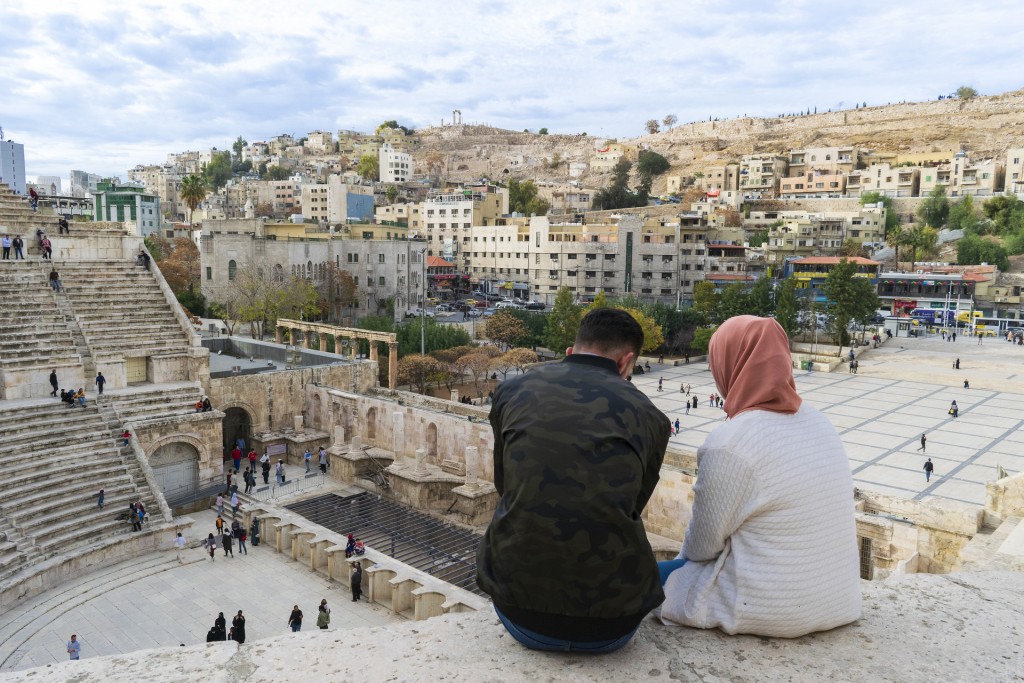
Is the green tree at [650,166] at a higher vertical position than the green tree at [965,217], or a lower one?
higher

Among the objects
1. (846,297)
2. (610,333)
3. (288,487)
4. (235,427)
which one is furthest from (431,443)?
(846,297)

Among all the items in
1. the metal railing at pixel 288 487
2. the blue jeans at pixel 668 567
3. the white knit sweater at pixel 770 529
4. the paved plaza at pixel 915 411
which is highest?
the white knit sweater at pixel 770 529

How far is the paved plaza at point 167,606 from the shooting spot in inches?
545

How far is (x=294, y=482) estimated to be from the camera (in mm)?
23219

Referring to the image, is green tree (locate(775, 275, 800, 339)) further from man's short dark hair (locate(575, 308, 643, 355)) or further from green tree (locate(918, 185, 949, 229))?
green tree (locate(918, 185, 949, 229))

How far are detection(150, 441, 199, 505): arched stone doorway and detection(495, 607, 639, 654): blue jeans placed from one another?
67.2ft

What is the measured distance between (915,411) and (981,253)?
52.5m

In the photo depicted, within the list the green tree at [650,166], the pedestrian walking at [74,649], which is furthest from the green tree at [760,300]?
the green tree at [650,166]

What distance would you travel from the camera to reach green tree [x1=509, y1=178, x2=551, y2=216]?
99.5 m

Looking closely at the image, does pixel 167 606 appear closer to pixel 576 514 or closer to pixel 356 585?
pixel 356 585

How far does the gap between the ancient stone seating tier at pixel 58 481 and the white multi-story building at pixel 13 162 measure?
102287 millimetres

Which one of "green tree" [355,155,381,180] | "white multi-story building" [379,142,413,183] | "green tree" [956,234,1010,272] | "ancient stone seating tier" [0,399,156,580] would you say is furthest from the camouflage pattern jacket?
"green tree" [355,155,381,180]

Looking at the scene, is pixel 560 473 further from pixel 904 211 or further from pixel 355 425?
pixel 904 211

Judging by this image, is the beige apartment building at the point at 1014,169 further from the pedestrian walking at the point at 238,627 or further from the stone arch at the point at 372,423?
the pedestrian walking at the point at 238,627
